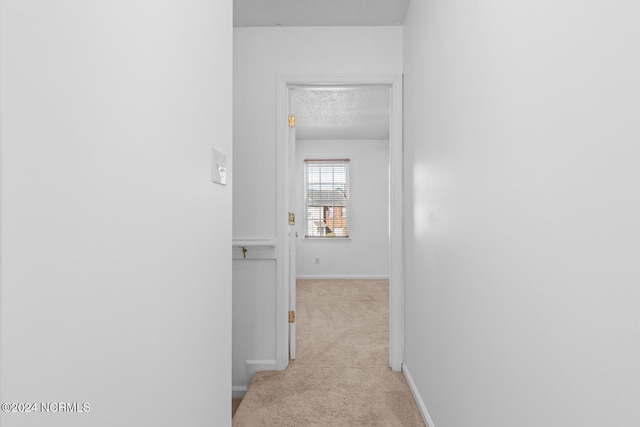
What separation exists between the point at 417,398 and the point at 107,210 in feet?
6.72

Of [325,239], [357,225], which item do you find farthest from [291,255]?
[357,225]

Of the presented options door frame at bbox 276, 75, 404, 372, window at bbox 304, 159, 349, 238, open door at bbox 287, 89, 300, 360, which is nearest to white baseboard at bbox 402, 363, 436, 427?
door frame at bbox 276, 75, 404, 372

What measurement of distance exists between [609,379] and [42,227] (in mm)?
1000

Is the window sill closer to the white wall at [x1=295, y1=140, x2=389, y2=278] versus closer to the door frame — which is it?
the white wall at [x1=295, y1=140, x2=389, y2=278]

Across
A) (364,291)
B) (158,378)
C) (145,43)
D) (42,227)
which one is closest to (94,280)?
(42,227)

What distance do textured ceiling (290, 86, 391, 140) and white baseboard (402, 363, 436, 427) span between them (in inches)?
94.0

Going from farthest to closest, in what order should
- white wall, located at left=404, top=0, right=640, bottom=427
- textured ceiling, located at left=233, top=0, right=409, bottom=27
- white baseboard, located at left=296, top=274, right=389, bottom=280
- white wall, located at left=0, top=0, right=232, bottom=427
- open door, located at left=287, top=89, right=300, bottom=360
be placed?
white baseboard, located at left=296, top=274, right=389, bottom=280 < open door, located at left=287, top=89, right=300, bottom=360 < textured ceiling, located at left=233, top=0, right=409, bottom=27 < white wall, located at left=404, top=0, right=640, bottom=427 < white wall, located at left=0, top=0, right=232, bottom=427

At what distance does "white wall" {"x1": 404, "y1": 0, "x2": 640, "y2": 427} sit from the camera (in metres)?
0.68

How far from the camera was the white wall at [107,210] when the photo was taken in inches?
21.9

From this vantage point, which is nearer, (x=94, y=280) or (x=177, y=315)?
(x=94, y=280)

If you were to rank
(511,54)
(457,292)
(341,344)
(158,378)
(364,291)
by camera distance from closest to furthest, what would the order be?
(158,378), (511,54), (457,292), (341,344), (364,291)

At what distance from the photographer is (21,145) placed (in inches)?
21.7

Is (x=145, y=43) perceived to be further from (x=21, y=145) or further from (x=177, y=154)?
(x=21, y=145)

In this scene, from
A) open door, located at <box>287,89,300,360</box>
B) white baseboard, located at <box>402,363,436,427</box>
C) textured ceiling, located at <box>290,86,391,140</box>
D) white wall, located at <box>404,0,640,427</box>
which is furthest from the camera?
textured ceiling, located at <box>290,86,391,140</box>
